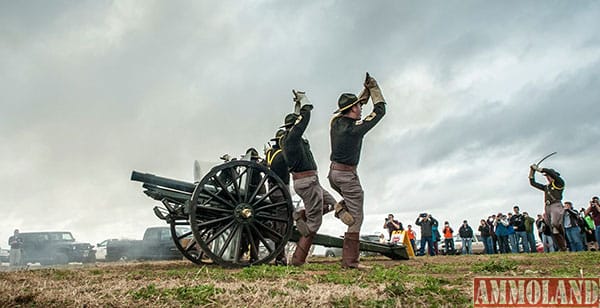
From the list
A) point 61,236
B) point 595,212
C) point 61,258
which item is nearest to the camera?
point 595,212

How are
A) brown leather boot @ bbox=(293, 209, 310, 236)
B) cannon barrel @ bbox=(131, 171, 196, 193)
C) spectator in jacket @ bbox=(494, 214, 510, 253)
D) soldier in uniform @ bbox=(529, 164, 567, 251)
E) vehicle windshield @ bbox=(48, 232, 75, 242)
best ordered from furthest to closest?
vehicle windshield @ bbox=(48, 232, 75, 242), spectator in jacket @ bbox=(494, 214, 510, 253), soldier in uniform @ bbox=(529, 164, 567, 251), brown leather boot @ bbox=(293, 209, 310, 236), cannon barrel @ bbox=(131, 171, 196, 193)

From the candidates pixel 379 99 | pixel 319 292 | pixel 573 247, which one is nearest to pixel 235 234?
pixel 379 99

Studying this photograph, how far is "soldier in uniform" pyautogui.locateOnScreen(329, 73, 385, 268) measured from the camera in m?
6.27

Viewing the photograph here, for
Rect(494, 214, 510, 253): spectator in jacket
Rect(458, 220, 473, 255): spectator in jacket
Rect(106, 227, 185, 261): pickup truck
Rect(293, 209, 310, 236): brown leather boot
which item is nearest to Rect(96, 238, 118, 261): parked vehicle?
Rect(106, 227, 185, 261): pickup truck

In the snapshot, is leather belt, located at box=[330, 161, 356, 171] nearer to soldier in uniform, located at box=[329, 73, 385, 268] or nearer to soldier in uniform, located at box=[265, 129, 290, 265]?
soldier in uniform, located at box=[329, 73, 385, 268]

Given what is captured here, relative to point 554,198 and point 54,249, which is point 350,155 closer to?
point 554,198

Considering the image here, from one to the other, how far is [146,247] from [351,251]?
13740mm

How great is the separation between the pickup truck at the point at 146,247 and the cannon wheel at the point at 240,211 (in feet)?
38.4

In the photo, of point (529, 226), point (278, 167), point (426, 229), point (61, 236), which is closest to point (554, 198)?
point (529, 226)

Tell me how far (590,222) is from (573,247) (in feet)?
9.00

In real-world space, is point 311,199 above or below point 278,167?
below

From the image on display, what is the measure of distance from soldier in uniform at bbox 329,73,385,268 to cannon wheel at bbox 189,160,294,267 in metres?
0.79

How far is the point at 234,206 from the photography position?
262 inches

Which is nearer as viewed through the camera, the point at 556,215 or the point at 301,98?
the point at 301,98
